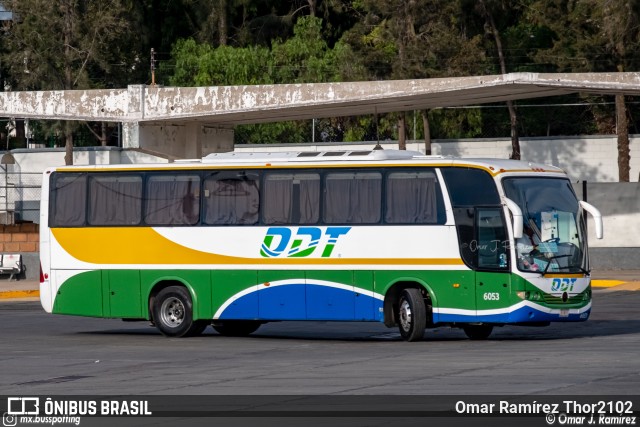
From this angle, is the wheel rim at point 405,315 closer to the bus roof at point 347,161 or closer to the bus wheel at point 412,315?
the bus wheel at point 412,315

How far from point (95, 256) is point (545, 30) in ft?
158

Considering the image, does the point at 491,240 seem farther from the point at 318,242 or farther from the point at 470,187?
the point at 318,242

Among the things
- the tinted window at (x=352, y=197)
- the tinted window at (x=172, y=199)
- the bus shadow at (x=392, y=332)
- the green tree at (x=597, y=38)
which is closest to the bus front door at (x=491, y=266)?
the bus shadow at (x=392, y=332)

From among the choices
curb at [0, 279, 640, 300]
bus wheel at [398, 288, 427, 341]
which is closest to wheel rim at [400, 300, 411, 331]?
bus wheel at [398, 288, 427, 341]

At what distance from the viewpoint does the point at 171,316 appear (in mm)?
24250

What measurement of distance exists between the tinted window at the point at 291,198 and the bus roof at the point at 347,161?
23 centimetres

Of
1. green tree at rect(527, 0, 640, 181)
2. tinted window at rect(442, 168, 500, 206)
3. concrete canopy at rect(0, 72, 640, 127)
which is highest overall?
green tree at rect(527, 0, 640, 181)

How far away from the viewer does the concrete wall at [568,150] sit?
54750 millimetres

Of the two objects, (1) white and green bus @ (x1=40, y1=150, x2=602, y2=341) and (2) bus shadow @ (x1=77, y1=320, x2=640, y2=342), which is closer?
(1) white and green bus @ (x1=40, y1=150, x2=602, y2=341)

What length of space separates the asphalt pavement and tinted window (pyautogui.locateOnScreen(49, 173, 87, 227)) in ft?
36.9

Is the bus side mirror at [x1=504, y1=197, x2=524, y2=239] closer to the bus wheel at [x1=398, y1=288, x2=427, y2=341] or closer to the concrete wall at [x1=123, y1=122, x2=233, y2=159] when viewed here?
the bus wheel at [x1=398, y1=288, x2=427, y2=341]

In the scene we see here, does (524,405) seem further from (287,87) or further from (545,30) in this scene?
(545,30)

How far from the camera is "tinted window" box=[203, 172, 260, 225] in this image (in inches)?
933

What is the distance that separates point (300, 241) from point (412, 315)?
234cm
